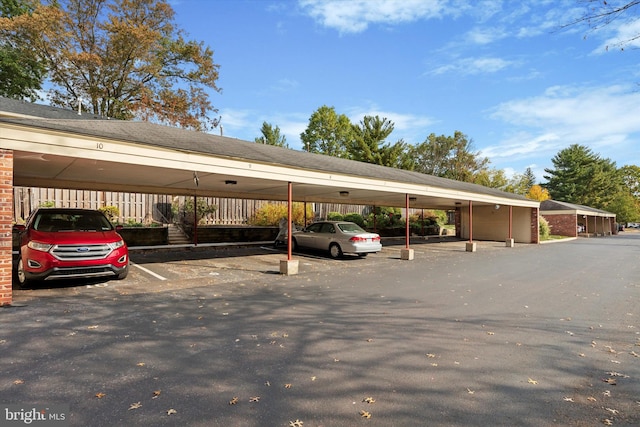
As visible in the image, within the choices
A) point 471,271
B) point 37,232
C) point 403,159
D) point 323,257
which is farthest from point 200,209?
point 403,159

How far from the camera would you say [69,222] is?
25.3 ft

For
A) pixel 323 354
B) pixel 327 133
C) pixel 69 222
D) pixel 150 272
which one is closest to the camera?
pixel 323 354

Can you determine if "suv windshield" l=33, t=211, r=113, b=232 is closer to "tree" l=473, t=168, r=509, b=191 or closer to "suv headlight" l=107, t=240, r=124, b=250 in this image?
"suv headlight" l=107, t=240, r=124, b=250

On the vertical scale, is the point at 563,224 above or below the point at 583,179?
below

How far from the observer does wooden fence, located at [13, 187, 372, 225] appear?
1527 cm

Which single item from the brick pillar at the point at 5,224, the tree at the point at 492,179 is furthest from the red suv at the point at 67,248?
the tree at the point at 492,179

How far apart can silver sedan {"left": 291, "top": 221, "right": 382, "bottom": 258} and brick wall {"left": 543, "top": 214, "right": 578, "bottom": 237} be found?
2725 cm

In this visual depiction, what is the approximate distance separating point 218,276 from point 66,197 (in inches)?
477

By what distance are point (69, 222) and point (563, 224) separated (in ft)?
123

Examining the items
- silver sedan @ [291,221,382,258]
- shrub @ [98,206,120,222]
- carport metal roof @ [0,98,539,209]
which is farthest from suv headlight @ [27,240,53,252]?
shrub @ [98,206,120,222]

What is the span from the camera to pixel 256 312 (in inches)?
224

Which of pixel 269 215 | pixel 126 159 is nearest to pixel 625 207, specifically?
pixel 269 215

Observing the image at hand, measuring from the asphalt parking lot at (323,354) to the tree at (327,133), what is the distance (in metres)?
39.4

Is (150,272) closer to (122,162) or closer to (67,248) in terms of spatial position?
(67,248)
